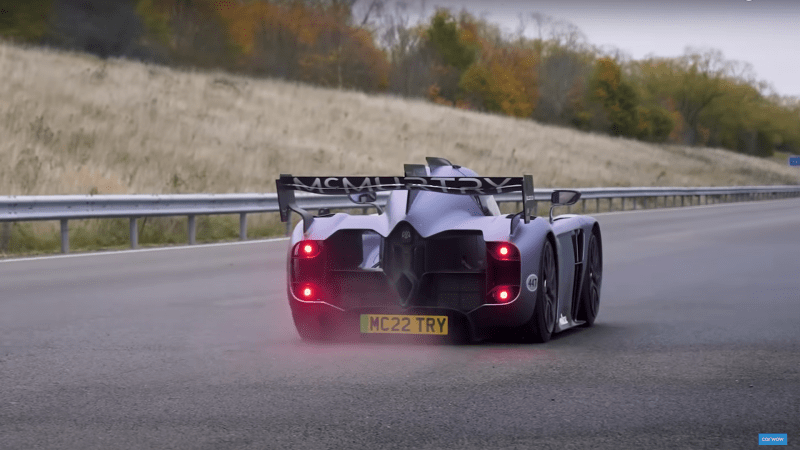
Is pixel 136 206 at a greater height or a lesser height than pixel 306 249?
lesser

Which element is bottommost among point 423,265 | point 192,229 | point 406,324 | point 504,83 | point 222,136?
point 192,229

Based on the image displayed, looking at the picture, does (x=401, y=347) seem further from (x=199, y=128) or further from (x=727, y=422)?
(x=199, y=128)

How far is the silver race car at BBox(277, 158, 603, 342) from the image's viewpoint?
825cm

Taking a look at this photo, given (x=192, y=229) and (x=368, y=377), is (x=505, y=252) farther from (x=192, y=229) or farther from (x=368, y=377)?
(x=192, y=229)

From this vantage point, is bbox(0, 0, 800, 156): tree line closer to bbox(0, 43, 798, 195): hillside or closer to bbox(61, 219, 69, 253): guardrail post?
bbox(0, 43, 798, 195): hillside

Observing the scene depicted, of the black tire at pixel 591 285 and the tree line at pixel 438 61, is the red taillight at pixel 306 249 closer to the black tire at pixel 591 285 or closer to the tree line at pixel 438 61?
the black tire at pixel 591 285

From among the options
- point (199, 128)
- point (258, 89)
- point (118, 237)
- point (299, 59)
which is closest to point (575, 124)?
point (299, 59)

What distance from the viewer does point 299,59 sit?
6900cm

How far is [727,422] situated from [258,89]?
164ft

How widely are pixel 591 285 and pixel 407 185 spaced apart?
2.34 meters

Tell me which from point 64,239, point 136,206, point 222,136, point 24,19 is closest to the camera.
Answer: point 64,239

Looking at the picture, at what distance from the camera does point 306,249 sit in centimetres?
857

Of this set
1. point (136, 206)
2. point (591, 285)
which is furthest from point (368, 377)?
point (136, 206)

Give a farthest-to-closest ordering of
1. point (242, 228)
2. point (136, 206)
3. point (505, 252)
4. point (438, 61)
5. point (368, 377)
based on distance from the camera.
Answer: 1. point (438, 61)
2. point (242, 228)
3. point (136, 206)
4. point (505, 252)
5. point (368, 377)
